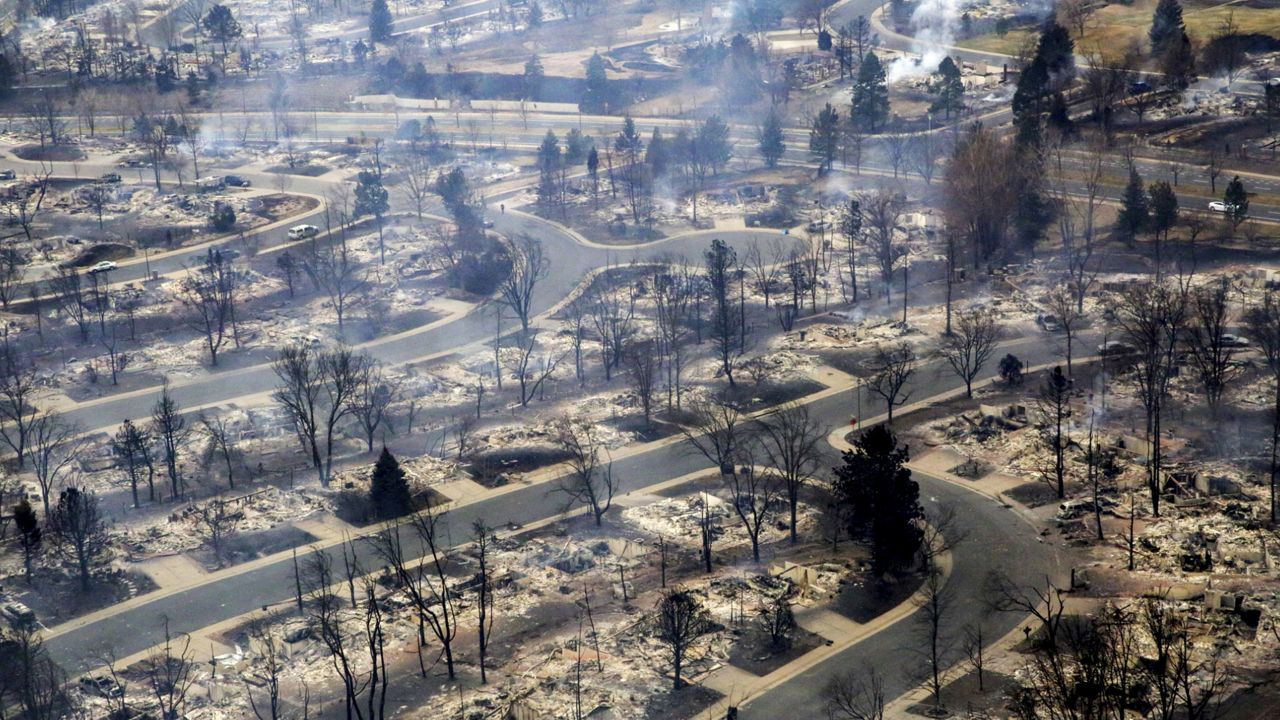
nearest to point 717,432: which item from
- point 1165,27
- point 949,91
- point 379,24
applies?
point 949,91

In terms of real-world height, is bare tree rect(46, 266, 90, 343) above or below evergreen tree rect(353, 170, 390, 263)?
below

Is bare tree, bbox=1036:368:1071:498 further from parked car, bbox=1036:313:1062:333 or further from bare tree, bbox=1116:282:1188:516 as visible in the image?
parked car, bbox=1036:313:1062:333

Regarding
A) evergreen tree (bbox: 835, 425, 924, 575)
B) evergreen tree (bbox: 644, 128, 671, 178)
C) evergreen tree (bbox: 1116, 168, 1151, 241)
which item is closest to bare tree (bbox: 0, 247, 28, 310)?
evergreen tree (bbox: 644, 128, 671, 178)

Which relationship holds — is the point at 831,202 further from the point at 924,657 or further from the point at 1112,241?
the point at 924,657

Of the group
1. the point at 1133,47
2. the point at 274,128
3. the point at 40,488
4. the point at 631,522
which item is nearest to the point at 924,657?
the point at 631,522

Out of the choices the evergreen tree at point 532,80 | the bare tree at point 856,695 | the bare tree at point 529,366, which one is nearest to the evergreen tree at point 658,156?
the evergreen tree at point 532,80

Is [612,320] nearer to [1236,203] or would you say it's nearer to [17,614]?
[1236,203]

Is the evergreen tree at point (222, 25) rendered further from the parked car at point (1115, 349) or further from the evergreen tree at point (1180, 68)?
the parked car at point (1115, 349)
